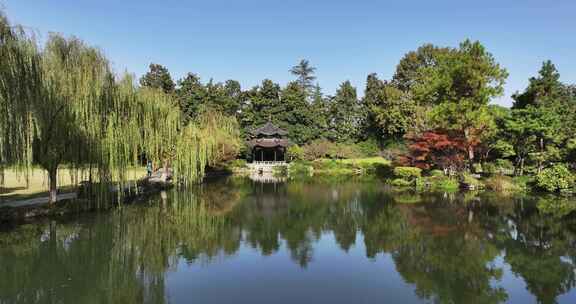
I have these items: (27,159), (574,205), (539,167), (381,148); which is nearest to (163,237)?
(27,159)

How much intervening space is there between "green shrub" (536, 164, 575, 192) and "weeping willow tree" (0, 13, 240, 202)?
648 inches

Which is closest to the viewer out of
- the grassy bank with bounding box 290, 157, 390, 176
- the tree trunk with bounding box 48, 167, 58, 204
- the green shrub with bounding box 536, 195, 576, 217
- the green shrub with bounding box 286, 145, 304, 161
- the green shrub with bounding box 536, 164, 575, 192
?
the tree trunk with bounding box 48, 167, 58, 204

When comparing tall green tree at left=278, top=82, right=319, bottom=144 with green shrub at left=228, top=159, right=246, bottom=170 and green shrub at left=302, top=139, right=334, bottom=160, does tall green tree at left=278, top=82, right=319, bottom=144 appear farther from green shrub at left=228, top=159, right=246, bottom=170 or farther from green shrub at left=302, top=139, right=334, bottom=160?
green shrub at left=228, top=159, right=246, bottom=170

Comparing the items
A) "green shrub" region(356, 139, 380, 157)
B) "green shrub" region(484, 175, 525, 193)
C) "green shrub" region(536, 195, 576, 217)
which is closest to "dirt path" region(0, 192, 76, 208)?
"green shrub" region(536, 195, 576, 217)

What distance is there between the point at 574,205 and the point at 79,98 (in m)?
16.8

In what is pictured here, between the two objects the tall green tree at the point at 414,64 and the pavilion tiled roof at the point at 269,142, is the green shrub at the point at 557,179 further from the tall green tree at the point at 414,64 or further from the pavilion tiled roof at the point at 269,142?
the tall green tree at the point at 414,64

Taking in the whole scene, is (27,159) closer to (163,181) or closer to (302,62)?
(163,181)

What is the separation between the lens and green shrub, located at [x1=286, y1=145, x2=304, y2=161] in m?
33.3

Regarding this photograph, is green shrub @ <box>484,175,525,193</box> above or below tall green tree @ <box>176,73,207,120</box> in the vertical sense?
below

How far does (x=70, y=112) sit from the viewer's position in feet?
33.4

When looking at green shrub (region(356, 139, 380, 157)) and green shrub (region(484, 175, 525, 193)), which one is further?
green shrub (region(356, 139, 380, 157))

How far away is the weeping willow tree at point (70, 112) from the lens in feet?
27.5

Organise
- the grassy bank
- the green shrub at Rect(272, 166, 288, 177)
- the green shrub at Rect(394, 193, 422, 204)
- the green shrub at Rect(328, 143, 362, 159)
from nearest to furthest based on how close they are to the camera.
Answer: the green shrub at Rect(394, 193, 422, 204) → the green shrub at Rect(272, 166, 288, 177) → the grassy bank → the green shrub at Rect(328, 143, 362, 159)

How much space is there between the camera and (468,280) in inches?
262
